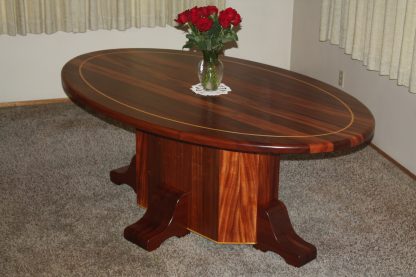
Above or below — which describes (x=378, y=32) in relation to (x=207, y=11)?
below

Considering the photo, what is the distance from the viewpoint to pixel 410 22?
12.6 ft

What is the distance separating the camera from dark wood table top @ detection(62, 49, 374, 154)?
2.71 meters

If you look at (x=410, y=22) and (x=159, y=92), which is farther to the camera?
(x=410, y=22)

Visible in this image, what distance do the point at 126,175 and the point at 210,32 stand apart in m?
1.03

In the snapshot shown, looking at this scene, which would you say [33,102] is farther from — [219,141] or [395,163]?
[219,141]

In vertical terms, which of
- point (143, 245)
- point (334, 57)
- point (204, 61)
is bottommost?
point (143, 245)

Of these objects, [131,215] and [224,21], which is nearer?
[224,21]

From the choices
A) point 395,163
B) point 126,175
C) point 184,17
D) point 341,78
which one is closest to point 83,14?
point 126,175

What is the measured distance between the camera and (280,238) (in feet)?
10.1

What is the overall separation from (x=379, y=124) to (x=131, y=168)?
168 centimetres

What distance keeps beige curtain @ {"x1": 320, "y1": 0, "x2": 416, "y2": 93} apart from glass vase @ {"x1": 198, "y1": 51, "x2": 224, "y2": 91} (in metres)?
1.24

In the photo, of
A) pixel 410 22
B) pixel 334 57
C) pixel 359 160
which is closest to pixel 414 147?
pixel 359 160

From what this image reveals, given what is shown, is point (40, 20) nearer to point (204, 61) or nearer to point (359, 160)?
point (204, 61)

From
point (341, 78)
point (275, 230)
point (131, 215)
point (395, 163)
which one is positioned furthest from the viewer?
point (341, 78)
